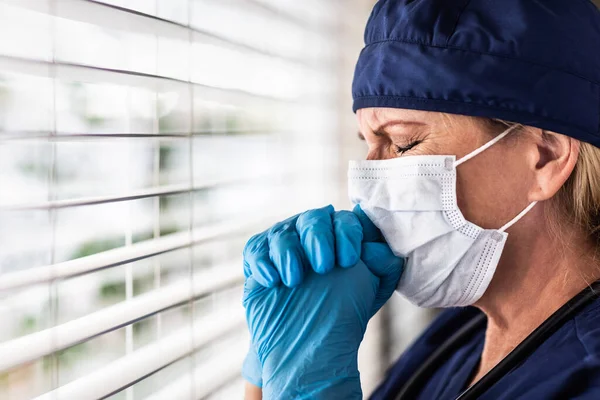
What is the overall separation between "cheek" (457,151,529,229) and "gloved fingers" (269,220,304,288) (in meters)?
0.33

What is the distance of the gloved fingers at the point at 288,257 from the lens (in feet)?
2.97

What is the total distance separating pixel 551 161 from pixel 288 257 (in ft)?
1.72

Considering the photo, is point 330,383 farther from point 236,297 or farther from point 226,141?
point 226,141

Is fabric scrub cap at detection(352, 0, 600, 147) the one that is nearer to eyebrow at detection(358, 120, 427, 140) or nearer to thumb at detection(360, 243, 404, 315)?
eyebrow at detection(358, 120, 427, 140)

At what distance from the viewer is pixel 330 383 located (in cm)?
90

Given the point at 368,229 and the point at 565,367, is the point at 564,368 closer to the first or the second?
the point at 565,367

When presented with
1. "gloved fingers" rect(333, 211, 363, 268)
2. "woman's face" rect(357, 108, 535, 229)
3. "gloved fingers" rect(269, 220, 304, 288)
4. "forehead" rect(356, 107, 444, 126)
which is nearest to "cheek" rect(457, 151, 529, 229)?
"woman's face" rect(357, 108, 535, 229)

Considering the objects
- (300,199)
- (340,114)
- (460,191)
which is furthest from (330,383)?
(340,114)

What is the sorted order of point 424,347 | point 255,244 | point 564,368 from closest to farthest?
point 564,368
point 255,244
point 424,347

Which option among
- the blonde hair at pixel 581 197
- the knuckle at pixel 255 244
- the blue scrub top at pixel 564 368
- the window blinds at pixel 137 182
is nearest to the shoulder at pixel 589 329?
the blue scrub top at pixel 564 368

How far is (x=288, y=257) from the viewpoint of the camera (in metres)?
0.91

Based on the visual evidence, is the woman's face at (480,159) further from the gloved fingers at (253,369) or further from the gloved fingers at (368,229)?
the gloved fingers at (253,369)

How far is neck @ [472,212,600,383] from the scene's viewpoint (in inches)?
41.7

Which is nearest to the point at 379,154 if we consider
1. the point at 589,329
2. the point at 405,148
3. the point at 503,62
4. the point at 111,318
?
the point at 405,148
